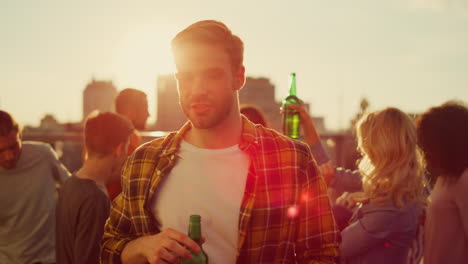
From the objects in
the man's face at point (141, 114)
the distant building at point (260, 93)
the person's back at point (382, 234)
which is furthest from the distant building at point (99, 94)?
the person's back at point (382, 234)

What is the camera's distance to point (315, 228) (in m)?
1.93

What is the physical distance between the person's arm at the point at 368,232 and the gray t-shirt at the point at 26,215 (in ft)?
8.30

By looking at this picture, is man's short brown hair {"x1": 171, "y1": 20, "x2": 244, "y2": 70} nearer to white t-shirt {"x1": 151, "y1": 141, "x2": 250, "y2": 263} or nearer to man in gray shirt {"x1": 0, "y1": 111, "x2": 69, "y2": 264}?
white t-shirt {"x1": 151, "y1": 141, "x2": 250, "y2": 263}

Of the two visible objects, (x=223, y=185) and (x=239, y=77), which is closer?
(x=223, y=185)

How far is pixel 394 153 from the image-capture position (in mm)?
2895

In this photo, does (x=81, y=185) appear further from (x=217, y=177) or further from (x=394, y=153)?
(x=394, y=153)

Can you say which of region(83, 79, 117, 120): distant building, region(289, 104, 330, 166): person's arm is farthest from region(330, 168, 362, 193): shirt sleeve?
region(83, 79, 117, 120): distant building

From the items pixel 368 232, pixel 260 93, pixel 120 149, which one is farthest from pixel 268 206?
pixel 260 93

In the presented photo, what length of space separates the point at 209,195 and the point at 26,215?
260cm

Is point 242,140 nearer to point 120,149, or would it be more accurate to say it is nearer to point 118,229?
point 118,229

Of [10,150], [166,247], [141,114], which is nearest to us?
[166,247]

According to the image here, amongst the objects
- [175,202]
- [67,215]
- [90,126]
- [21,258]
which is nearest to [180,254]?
[175,202]

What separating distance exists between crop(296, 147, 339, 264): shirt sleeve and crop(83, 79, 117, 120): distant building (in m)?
78.6

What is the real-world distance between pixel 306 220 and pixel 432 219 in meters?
1.14
